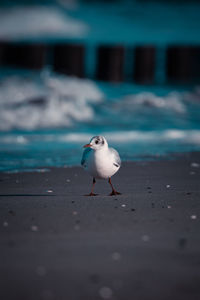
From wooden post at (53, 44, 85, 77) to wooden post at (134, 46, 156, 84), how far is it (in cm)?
144

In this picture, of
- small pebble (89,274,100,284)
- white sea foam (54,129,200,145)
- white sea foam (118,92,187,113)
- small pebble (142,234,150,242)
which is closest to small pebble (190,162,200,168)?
white sea foam (54,129,200,145)

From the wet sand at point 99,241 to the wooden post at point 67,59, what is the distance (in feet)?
28.6

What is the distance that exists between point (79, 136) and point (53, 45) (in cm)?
603

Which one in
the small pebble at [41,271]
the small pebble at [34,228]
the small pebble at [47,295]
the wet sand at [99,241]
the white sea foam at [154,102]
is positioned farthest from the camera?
the white sea foam at [154,102]

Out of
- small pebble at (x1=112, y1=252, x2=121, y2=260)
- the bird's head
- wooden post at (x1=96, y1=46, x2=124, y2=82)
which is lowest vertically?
small pebble at (x1=112, y1=252, x2=121, y2=260)

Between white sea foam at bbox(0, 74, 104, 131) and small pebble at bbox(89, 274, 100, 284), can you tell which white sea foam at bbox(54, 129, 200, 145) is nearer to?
white sea foam at bbox(0, 74, 104, 131)

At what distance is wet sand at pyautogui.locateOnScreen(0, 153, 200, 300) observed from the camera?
2127mm

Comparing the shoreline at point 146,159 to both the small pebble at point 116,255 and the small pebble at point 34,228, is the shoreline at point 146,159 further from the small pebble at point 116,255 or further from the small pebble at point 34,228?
the small pebble at point 116,255

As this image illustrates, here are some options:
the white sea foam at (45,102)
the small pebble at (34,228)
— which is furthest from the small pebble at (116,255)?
the white sea foam at (45,102)

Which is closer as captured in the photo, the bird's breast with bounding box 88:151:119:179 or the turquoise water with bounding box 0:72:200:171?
the bird's breast with bounding box 88:151:119:179

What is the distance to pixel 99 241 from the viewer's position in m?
2.72

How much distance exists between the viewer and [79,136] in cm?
777

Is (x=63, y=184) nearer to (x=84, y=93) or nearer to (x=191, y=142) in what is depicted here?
(x=191, y=142)

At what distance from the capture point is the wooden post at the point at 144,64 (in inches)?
515
